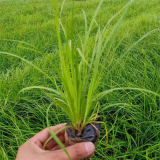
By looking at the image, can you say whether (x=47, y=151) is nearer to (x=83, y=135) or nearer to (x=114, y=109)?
(x=83, y=135)

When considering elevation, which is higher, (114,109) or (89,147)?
(89,147)

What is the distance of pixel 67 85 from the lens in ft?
2.29

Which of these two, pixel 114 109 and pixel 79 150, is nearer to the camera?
pixel 79 150

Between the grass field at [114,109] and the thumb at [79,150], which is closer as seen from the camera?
the thumb at [79,150]

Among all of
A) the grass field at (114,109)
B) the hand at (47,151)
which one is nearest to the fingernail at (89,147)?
the hand at (47,151)

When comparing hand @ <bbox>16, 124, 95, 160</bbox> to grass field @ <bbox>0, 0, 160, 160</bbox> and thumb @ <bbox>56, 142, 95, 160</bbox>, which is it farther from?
grass field @ <bbox>0, 0, 160, 160</bbox>

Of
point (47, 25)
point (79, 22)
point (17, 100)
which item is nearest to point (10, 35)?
point (47, 25)

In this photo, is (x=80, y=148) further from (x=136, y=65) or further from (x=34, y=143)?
(x=136, y=65)

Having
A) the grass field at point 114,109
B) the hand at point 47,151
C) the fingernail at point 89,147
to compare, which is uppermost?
the fingernail at point 89,147

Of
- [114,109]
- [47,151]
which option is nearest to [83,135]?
[47,151]

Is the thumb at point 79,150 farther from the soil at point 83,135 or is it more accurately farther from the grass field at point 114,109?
the grass field at point 114,109

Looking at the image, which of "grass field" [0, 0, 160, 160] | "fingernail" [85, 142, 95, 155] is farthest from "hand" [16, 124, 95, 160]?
"grass field" [0, 0, 160, 160]

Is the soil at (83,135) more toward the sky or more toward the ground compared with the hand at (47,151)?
more toward the sky

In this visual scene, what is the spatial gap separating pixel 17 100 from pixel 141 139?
769mm
